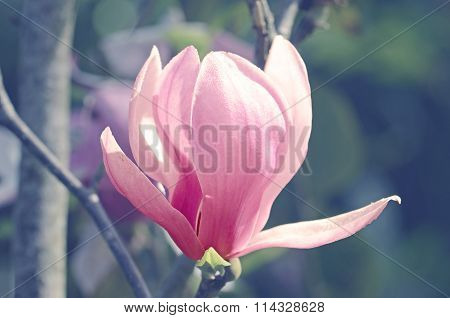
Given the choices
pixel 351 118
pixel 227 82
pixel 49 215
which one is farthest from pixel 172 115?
pixel 351 118

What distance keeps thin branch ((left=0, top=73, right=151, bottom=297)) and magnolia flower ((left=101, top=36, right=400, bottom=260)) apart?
0.13 ft

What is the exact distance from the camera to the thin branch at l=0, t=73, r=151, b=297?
1.76ft

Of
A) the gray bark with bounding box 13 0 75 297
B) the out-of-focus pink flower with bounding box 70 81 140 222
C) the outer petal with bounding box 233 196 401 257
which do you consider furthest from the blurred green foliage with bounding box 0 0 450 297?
the outer petal with bounding box 233 196 401 257

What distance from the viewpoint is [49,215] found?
24.5 inches

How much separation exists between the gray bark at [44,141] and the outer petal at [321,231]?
16cm

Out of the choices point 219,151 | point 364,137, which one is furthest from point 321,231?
point 364,137

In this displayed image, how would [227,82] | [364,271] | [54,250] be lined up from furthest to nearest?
[364,271] < [54,250] < [227,82]

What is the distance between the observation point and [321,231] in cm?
51

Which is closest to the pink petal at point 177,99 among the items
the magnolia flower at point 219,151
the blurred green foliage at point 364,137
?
the magnolia flower at point 219,151

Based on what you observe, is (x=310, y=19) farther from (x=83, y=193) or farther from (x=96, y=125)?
(x=96, y=125)

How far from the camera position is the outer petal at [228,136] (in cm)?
48
